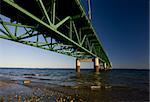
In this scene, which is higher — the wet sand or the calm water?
the wet sand

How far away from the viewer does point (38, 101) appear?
7.58m

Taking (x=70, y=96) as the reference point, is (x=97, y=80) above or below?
below

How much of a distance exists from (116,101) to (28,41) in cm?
878

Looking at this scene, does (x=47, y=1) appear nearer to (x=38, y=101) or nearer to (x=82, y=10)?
(x=82, y=10)

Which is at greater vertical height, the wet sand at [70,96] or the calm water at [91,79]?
the wet sand at [70,96]

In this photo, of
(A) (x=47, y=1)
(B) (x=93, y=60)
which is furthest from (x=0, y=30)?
(B) (x=93, y=60)

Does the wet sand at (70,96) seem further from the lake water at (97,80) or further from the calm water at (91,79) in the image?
the calm water at (91,79)

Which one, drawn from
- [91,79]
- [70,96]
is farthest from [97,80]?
[70,96]

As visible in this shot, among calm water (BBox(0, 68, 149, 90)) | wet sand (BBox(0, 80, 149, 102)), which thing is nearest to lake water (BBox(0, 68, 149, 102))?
calm water (BBox(0, 68, 149, 90))

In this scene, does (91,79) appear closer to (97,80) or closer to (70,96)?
(97,80)

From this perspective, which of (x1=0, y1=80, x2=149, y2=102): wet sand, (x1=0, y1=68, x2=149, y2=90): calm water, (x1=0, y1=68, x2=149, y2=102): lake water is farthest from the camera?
(x1=0, y1=68, x2=149, y2=90): calm water

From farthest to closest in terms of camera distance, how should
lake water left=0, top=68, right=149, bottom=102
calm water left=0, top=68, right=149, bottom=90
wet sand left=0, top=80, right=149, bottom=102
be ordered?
calm water left=0, top=68, right=149, bottom=90, lake water left=0, top=68, right=149, bottom=102, wet sand left=0, top=80, right=149, bottom=102

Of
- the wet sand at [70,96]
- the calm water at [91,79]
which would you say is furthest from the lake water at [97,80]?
the wet sand at [70,96]

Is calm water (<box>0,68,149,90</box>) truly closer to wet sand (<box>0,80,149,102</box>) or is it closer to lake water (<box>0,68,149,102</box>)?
lake water (<box>0,68,149,102</box>)
